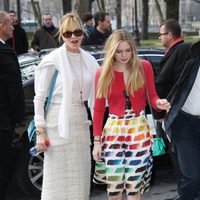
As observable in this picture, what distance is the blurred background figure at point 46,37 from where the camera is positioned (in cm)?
905

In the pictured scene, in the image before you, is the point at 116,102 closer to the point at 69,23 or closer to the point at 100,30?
the point at 69,23

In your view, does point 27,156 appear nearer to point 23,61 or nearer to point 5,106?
point 5,106

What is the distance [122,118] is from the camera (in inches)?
141

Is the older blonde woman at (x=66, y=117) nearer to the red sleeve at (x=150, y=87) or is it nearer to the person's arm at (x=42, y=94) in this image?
the person's arm at (x=42, y=94)

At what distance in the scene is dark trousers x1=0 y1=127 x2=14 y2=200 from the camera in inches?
169

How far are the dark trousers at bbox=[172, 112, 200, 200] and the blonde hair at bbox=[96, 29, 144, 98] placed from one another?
0.60 m

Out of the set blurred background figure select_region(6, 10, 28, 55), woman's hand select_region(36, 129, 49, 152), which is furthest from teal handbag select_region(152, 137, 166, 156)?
blurred background figure select_region(6, 10, 28, 55)

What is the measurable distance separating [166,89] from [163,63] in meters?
0.25

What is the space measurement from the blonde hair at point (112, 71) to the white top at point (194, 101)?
517mm

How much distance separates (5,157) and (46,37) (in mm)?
5050

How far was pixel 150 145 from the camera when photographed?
3660 mm

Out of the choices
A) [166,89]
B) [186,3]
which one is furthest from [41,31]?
[186,3]

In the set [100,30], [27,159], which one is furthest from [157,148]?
[100,30]

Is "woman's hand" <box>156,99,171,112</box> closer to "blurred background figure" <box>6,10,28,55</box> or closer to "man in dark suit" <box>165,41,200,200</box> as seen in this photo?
"man in dark suit" <box>165,41,200,200</box>
